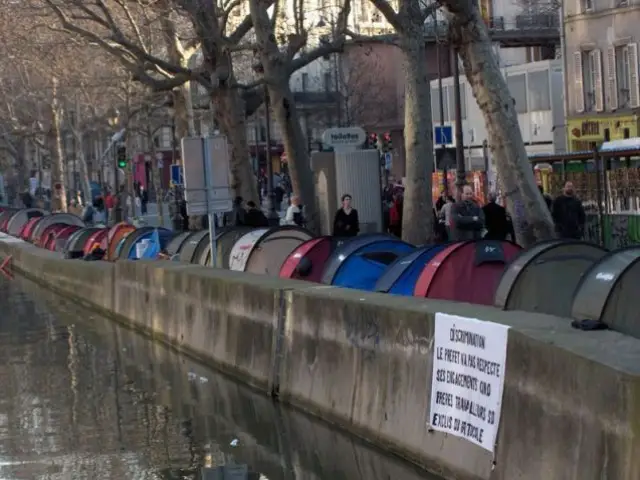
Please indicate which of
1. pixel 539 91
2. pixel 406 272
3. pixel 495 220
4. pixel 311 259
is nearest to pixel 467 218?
pixel 495 220

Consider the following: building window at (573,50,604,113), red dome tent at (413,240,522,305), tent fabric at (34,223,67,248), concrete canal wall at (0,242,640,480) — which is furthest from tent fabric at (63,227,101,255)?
building window at (573,50,604,113)

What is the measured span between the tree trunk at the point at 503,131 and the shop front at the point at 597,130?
2624 cm

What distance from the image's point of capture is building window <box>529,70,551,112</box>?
2324 inches

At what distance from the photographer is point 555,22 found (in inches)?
2968

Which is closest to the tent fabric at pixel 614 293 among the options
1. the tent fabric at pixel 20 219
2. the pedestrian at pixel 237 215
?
the pedestrian at pixel 237 215

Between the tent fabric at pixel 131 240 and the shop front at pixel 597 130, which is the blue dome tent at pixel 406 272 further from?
the shop front at pixel 597 130

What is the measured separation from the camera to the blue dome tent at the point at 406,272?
1530 cm

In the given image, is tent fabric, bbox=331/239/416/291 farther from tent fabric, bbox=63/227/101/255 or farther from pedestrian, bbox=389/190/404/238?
tent fabric, bbox=63/227/101/255

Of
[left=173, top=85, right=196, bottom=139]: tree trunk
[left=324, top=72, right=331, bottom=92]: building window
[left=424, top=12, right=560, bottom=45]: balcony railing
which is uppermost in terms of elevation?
[left=424, top=12, right=560, bottom=45]: balcony railing

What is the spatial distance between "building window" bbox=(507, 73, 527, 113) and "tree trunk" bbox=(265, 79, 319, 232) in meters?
28.1

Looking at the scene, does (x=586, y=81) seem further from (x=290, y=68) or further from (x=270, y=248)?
→ (x=270, y=248)

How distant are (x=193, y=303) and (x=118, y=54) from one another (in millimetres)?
18975

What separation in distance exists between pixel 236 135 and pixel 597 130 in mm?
18550

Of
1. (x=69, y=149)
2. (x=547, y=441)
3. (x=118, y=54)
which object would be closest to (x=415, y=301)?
(x=547, y=441)
